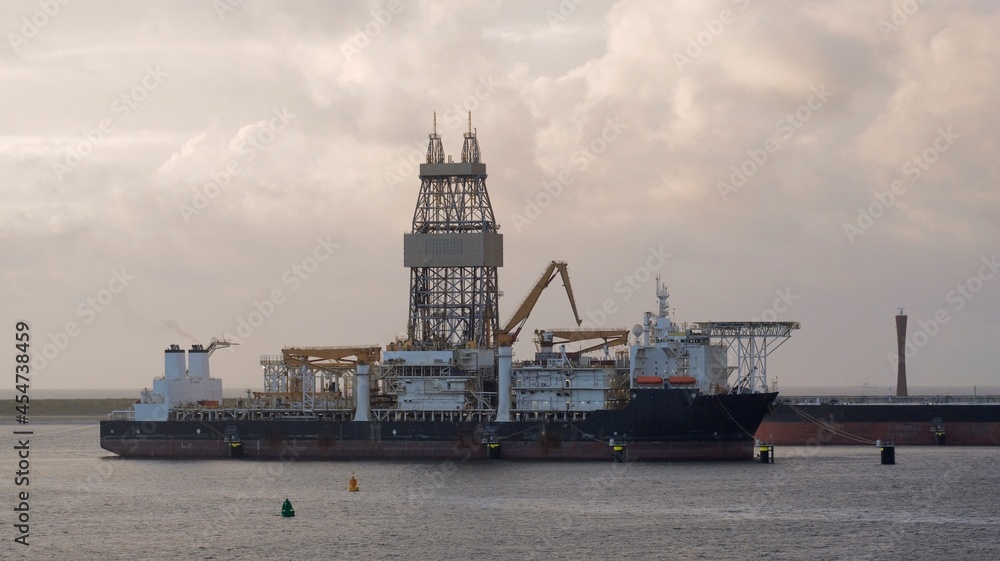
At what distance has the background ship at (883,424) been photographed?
9831cm

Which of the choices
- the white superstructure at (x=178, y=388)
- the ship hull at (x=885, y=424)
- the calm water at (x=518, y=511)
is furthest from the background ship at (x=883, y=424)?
the white superstructure at (x=178, y=388)

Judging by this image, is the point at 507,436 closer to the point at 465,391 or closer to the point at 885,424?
the point at 465,391

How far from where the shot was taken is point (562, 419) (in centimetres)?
8162

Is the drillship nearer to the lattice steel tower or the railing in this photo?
the lattice steel tower

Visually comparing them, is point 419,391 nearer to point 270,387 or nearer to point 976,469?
point 270,387

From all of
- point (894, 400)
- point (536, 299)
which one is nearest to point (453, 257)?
point (536, 299)

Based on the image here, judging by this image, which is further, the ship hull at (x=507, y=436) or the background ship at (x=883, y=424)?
the background ship at (x=883, y=424)

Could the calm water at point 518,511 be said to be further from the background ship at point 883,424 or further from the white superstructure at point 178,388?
the background ship at point 883,424

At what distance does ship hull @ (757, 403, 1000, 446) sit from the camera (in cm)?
9831

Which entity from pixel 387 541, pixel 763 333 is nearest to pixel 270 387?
pixel 763 333

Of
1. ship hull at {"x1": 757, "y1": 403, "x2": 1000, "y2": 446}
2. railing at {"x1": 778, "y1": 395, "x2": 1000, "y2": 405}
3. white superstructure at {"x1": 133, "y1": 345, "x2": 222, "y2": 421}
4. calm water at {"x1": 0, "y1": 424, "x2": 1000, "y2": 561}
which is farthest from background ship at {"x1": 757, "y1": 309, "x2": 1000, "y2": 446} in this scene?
white superstructure at {"x1": 133, "y1": 345, "x2": 222, "y2": 421}

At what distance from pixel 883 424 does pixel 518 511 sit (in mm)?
45282

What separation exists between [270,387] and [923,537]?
1825 inches

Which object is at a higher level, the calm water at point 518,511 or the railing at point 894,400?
the railing at point 894,400
